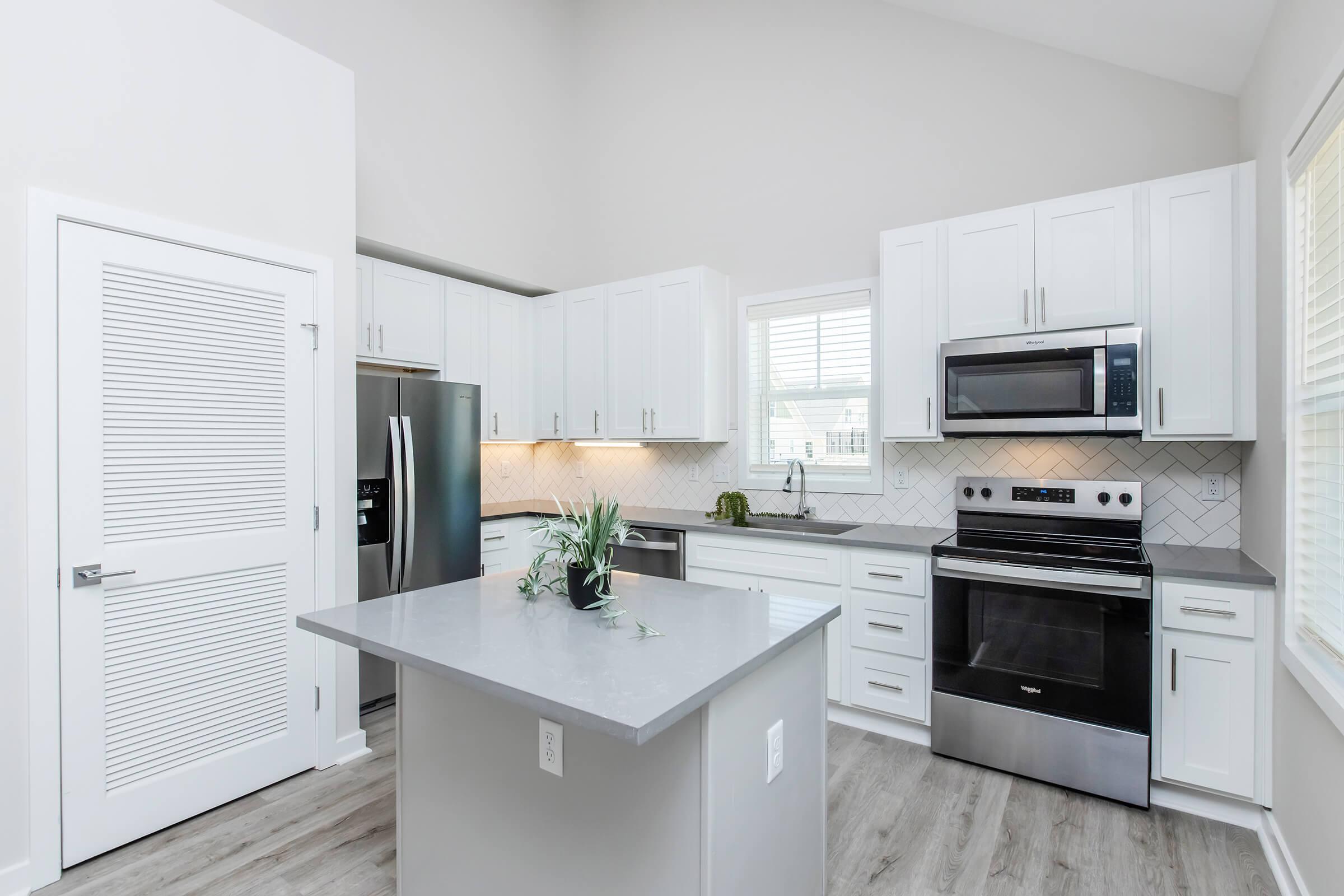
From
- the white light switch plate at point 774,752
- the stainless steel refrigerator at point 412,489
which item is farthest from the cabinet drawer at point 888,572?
the stainless steel refrigerator at point 412,489

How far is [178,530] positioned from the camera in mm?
2373

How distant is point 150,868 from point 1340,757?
340 centimetres

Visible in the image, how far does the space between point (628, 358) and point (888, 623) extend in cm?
223

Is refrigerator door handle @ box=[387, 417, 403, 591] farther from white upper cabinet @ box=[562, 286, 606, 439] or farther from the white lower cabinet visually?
the white lower cabinet

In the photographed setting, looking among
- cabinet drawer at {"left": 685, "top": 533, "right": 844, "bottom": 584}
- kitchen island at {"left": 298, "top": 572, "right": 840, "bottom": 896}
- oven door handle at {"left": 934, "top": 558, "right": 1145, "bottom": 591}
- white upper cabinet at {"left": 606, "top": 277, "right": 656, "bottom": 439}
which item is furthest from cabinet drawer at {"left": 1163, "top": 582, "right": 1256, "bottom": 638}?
white upper cabinet at {"left": 606, "top": 277, "right": 656, "bottom": 439}

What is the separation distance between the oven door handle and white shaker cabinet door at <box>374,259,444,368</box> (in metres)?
3.05

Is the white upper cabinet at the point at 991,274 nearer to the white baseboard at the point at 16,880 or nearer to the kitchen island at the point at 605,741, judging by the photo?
the kitchen island at the point at 605,741

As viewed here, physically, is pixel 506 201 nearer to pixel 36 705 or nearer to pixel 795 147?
pixel 795 147

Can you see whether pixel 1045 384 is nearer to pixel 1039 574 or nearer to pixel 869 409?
pixel 1039 574

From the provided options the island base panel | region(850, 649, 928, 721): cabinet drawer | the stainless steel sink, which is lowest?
region(850, 649, 928, 721): cabinet drawer

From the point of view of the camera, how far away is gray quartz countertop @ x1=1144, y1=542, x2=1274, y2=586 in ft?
7.41

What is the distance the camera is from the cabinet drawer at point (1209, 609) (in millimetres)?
2273

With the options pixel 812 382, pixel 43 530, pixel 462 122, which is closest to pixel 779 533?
pixel 812 382

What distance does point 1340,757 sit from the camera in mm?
1596
